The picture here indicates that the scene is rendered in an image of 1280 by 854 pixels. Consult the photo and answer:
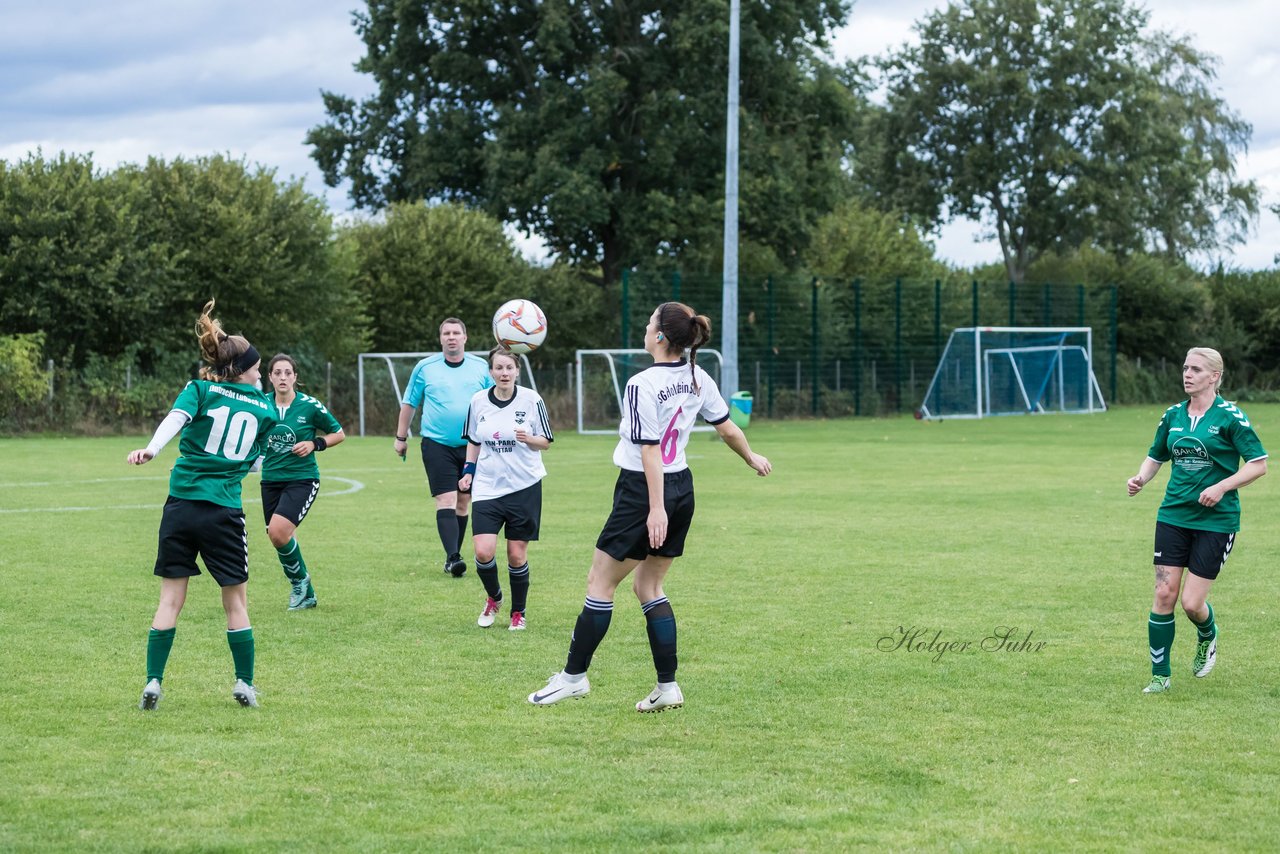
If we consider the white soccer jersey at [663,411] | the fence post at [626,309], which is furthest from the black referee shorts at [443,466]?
the fence post at [626,309]

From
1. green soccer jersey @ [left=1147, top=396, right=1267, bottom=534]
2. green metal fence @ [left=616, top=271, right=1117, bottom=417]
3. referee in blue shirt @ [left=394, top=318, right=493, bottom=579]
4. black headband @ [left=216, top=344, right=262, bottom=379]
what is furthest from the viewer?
green metal fence @ [left=616, top=271, right=1117, bottom=417]

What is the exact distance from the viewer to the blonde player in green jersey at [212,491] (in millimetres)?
6859

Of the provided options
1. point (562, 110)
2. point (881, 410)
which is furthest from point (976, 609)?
point (562, 110)

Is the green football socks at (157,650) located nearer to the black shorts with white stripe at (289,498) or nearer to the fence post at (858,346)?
the black shorts with white stripe at (289,498)

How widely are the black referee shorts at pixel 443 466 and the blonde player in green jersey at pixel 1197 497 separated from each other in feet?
17.5

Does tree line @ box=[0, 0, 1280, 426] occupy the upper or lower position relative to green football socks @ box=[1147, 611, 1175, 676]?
upper

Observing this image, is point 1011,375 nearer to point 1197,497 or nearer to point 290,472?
point 290,472

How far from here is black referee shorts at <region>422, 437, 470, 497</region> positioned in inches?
440

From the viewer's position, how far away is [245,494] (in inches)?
702

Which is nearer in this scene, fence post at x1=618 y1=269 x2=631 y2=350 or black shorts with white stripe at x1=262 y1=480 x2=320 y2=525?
black shorts with white stripe at x1=262 y1=480 x2=320 y2=525

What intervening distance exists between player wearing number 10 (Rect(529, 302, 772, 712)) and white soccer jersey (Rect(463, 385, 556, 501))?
2.30 meters

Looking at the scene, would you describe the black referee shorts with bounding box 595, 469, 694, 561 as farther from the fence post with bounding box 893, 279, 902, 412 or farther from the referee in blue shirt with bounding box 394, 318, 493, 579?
the fence post with bounding box 893, 279, 902, 412

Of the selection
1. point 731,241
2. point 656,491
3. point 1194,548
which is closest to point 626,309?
point 731,241

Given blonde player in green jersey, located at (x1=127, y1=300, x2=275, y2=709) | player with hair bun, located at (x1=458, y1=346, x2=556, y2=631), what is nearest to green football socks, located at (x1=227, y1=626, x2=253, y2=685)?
blonde player in green jersey, located at (x1=127, y1=300, x2=275, y2=709)
